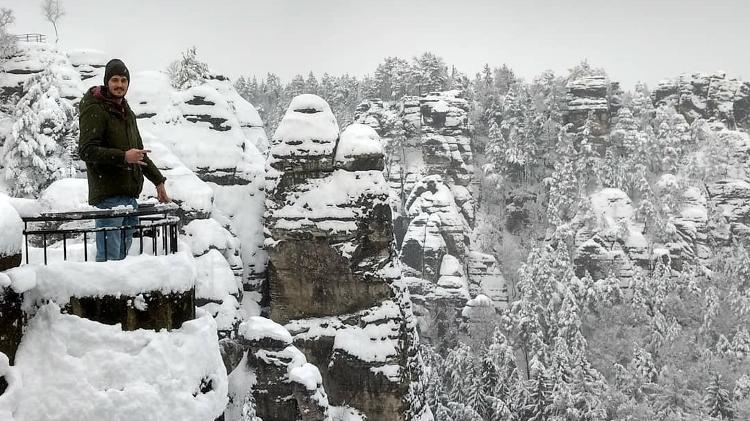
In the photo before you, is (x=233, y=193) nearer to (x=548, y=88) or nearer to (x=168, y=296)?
(x=168, y=296)

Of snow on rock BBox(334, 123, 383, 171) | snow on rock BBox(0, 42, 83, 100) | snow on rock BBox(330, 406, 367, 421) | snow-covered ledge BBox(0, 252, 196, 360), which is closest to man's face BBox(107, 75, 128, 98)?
snow-covered ledge BBox(0, 252, 196, 360)

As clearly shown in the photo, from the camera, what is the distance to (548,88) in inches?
2943

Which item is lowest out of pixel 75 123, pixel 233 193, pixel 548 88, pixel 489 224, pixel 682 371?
pixel 682 371

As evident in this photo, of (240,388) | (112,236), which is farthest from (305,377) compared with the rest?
(112,236)

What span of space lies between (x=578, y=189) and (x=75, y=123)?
4601 cm

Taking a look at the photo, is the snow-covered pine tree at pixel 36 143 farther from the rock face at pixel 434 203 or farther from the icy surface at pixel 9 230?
the rock face at pixel 434 203

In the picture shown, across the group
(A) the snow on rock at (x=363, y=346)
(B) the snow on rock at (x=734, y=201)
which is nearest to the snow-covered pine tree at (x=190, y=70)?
(A) the snow on rock at (x=363, y=346)

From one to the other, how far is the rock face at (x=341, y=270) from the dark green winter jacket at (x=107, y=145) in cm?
1693

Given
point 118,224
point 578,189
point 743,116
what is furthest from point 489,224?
point 118,224

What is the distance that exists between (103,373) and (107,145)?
89.3 inches

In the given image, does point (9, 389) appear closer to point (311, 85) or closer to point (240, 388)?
point (240, 388)

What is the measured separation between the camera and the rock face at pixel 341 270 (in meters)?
23.5

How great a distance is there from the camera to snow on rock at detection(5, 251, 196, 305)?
586 centimetres

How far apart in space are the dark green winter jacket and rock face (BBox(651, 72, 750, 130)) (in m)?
71.1
